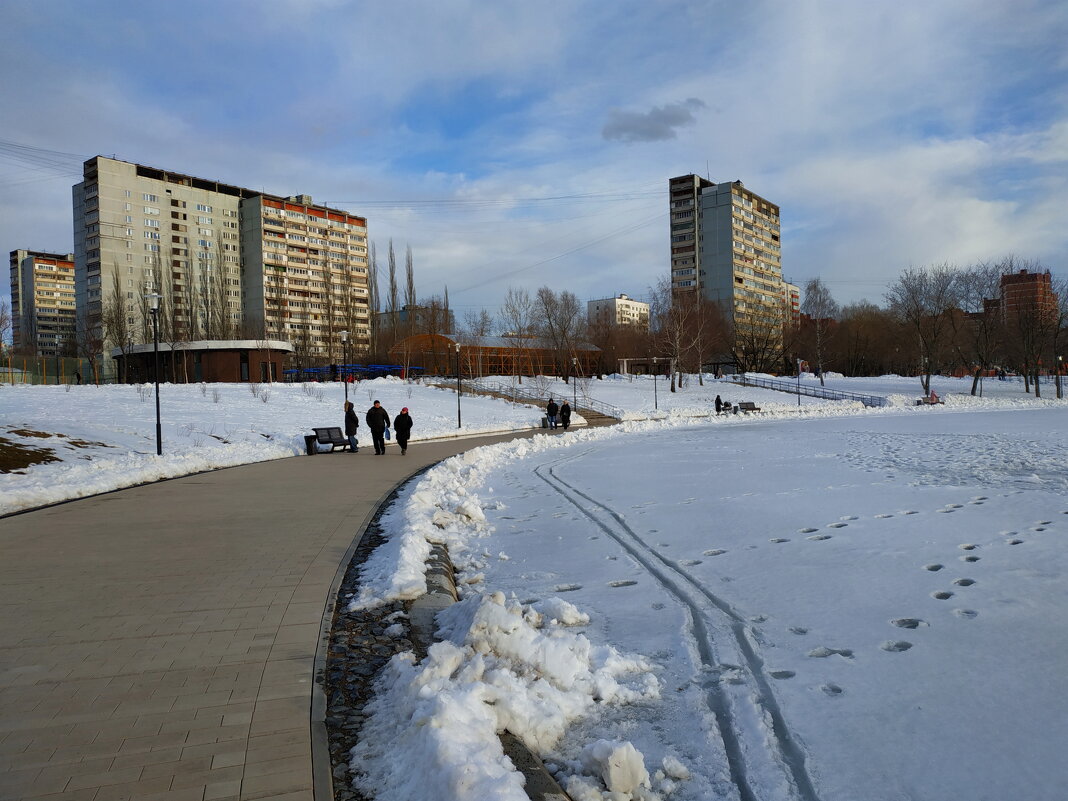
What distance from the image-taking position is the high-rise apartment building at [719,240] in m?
111

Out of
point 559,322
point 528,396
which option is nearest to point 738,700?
point 528,396

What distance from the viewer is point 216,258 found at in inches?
3784

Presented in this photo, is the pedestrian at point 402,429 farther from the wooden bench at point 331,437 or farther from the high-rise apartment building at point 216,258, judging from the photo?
the high-rise apartment building at point 216,258

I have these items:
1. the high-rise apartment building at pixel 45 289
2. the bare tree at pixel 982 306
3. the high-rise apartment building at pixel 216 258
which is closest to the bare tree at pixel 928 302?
the bare tree at pixel 982 306

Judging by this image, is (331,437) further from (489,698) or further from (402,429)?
(489,698)

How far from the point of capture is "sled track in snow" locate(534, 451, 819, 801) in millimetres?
3293

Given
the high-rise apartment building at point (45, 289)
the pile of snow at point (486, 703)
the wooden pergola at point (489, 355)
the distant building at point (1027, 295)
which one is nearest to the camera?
the pile of snow at point (486, 703)

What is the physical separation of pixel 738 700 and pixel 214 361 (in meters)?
49.5

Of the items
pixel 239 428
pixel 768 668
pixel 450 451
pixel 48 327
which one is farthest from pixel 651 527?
pixel 48 327

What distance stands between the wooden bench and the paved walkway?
40.4 feet

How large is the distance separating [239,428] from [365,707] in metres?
24.0

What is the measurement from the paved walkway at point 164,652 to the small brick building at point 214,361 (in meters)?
39.7

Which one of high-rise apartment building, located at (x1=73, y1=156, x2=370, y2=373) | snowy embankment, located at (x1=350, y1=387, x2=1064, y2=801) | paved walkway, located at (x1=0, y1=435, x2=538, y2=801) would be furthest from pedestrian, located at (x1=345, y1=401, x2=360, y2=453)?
high-rise apartment building, located at (x1=73, y1=156, x2=370, y2=373)

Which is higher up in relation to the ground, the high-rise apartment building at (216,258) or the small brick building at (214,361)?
the high-rise apartment building at (216,258)
